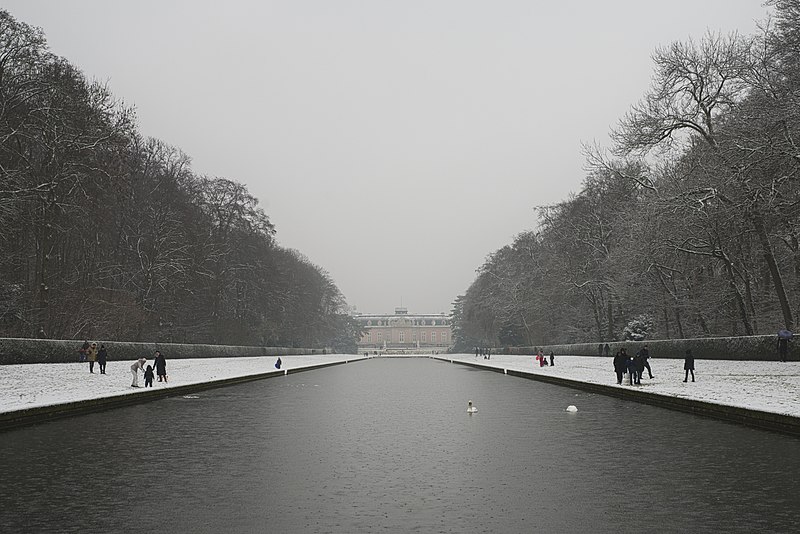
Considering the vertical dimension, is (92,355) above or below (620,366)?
above

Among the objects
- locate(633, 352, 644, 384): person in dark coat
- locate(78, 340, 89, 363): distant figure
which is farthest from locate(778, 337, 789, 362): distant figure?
locate(78, 340, 89, 363): distant figure

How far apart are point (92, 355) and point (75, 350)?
3.44 meters

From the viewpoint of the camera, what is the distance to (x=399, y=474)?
9.25 m

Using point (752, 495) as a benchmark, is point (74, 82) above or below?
above

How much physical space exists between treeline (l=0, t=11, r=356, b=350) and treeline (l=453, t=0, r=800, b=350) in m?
26.8

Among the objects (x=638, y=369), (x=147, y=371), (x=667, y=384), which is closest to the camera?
(x=667, y=384)

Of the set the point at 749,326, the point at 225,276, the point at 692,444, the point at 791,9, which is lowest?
the point at 692,444

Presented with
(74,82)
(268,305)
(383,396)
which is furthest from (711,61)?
(268,305)

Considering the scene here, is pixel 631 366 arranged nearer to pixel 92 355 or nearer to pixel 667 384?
pixel 667 384

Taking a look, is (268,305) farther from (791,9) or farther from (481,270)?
(791,9)

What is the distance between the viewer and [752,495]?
7.78 metres

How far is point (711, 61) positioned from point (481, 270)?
78.7m

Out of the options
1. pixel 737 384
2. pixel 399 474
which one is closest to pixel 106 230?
pixel 737 384

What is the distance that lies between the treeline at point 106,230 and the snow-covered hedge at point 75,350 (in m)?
2.04
